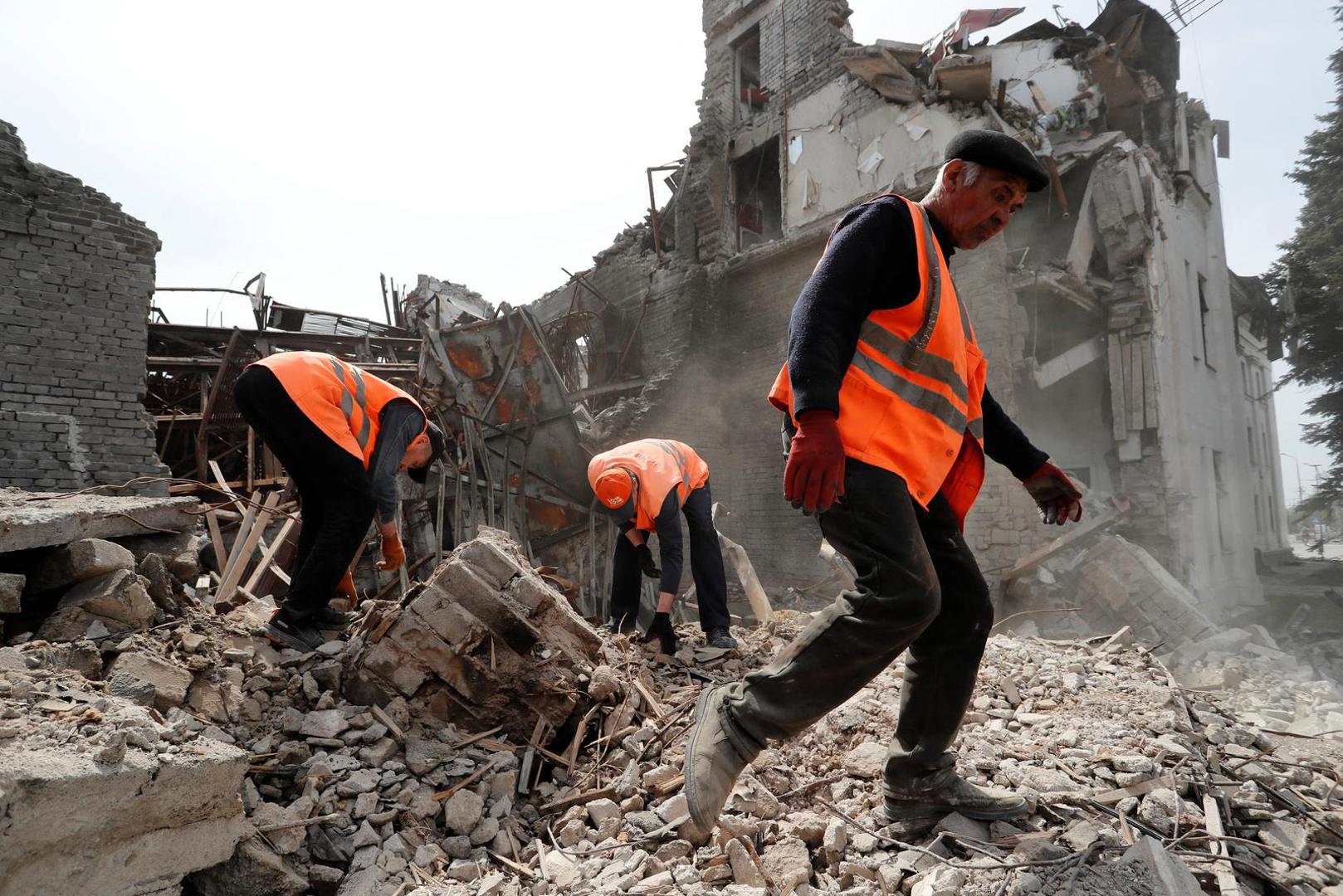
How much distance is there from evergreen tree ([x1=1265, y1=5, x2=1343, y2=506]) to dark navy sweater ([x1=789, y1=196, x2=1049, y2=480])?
814 inches

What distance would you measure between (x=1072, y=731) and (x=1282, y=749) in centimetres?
112

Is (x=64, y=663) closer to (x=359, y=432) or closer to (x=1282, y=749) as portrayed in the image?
(x=359, y=432)

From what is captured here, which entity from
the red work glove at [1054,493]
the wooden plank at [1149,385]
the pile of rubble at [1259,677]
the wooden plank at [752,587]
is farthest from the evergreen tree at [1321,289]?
the red work glove at [1054,493]

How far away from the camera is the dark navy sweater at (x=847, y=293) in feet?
5.27

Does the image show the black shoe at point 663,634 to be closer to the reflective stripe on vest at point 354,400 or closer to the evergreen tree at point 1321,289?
the reflective stripe on vest at point 354,400

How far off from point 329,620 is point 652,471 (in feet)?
6.16

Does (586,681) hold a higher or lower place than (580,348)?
lower

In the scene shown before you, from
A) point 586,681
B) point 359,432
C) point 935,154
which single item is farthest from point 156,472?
point 935,154

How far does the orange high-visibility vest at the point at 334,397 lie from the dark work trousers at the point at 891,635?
223 cm

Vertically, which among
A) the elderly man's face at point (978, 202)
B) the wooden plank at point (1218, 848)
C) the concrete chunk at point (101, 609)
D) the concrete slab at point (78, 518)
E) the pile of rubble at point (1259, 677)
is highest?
the elderly man's face at point (978, 202)

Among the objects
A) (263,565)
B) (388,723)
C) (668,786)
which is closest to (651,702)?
(668,786)

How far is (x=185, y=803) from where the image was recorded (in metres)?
1.63

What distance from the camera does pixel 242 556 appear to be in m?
4.05

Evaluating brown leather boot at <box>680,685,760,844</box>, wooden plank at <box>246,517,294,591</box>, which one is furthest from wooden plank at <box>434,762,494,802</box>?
wooden plank at <box>246,517,294,591</box>
